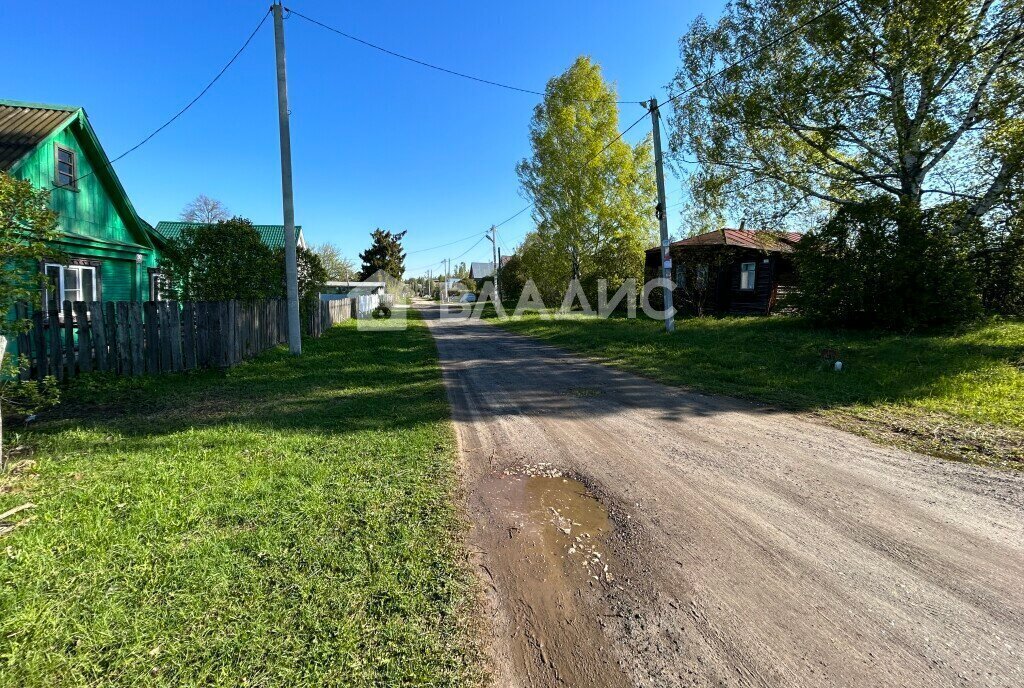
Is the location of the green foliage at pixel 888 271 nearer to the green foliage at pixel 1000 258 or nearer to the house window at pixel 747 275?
the green foliage at pixel 1000 258

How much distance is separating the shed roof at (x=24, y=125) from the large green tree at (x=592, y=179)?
19.0 m

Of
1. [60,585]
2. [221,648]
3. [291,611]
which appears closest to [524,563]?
[291,611]

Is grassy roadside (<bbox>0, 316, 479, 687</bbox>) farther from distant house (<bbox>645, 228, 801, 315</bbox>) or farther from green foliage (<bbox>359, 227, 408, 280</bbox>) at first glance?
green foliage (<bbox>359, 227, 408, 280</bbox>)

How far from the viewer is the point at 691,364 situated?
962cm

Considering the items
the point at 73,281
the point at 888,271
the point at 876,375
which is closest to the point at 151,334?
the point at 73,281

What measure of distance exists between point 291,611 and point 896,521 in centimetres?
379

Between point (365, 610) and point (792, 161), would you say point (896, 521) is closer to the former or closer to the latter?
point (365, 610)

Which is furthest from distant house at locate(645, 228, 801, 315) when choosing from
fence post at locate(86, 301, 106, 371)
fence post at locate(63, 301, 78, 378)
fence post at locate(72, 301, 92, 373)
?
fence post at locate(63, 301, 78, 378)

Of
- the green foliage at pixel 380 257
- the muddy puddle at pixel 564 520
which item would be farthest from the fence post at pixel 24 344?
the green foliage at pixel 380 257

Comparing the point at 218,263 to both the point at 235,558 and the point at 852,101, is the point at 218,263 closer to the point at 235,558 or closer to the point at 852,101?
the point at 235,558

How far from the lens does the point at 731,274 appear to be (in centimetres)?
2106

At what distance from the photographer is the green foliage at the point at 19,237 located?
399 cm

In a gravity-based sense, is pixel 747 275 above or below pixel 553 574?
above

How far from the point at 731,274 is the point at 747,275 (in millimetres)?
663
